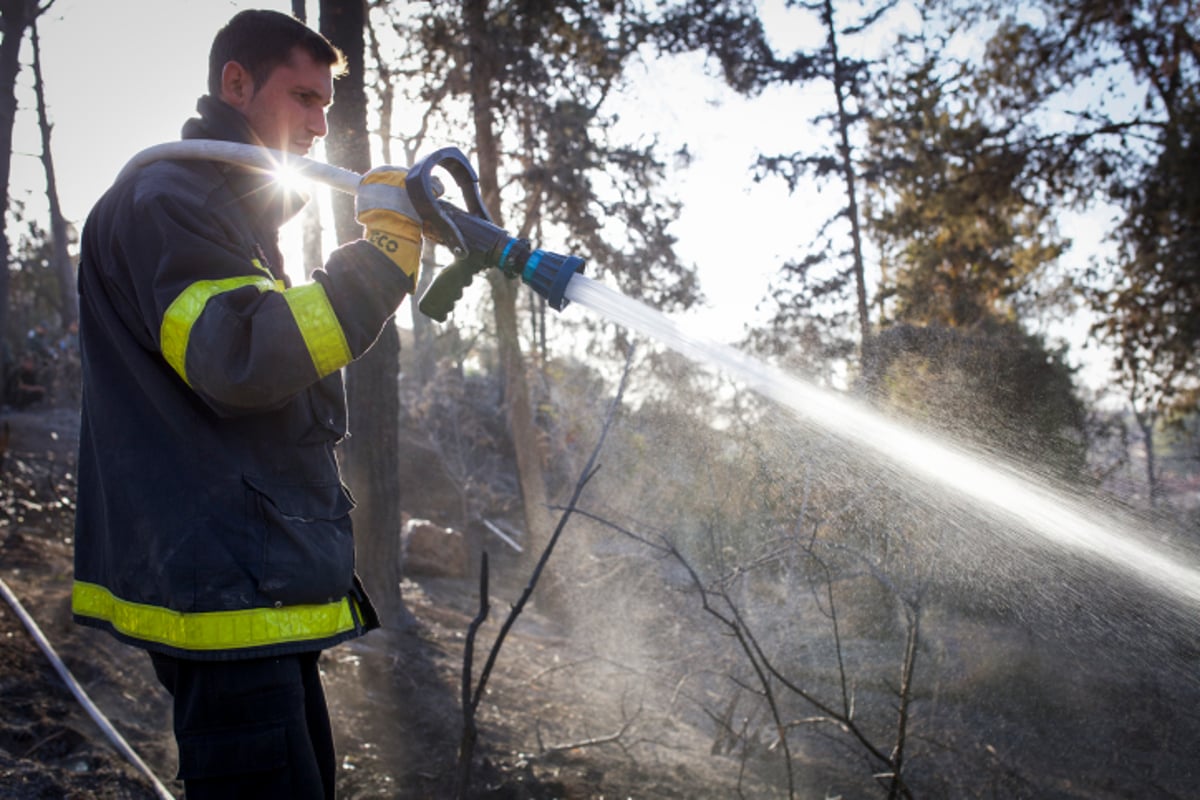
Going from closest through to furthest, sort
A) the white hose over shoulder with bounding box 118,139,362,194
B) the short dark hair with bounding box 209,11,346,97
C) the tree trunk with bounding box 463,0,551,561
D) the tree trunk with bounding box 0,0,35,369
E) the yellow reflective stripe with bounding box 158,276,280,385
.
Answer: the yellow reflective stripe with bounding box 158,276,280,385 < the white hose over shoulder with bounding box 118,139,362,194 < the short dark hair with bounding box 209,11,346,97 < the tree trunk with bounding box 0,0,35,369 < the tree trunk with bounding box 463,0,551,561

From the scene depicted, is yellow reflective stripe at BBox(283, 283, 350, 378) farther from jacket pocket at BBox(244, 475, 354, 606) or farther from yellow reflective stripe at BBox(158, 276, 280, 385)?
jacket pocket at BBox(244, 475, 354, 606)

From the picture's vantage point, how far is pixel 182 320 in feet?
4.84

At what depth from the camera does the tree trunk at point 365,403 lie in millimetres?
6367

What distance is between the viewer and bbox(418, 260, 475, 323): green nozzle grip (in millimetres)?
2025

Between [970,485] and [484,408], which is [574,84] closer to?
[970,485]

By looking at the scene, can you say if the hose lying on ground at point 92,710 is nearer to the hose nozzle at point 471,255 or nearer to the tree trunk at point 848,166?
the hose nozzle at point 471,255

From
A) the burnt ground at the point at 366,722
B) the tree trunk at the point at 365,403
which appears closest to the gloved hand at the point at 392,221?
the burnt ground at the point at 366,722

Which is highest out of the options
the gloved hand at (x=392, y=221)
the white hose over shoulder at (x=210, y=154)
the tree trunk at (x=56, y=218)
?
the tree trunk at (x=56, y=218)

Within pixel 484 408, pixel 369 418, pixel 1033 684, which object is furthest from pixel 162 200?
pixel 484 408

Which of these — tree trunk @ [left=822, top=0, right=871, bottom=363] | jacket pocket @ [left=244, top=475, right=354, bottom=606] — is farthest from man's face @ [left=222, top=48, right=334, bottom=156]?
tree trunk @ [left=822, top=0, right=871, bottom=363]

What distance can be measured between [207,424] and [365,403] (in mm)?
5111

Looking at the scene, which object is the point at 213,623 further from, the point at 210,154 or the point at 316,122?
the point at 316,122

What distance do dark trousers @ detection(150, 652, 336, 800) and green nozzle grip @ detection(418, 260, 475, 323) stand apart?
2.85 feet

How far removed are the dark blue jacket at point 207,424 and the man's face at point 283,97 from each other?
23 cm
